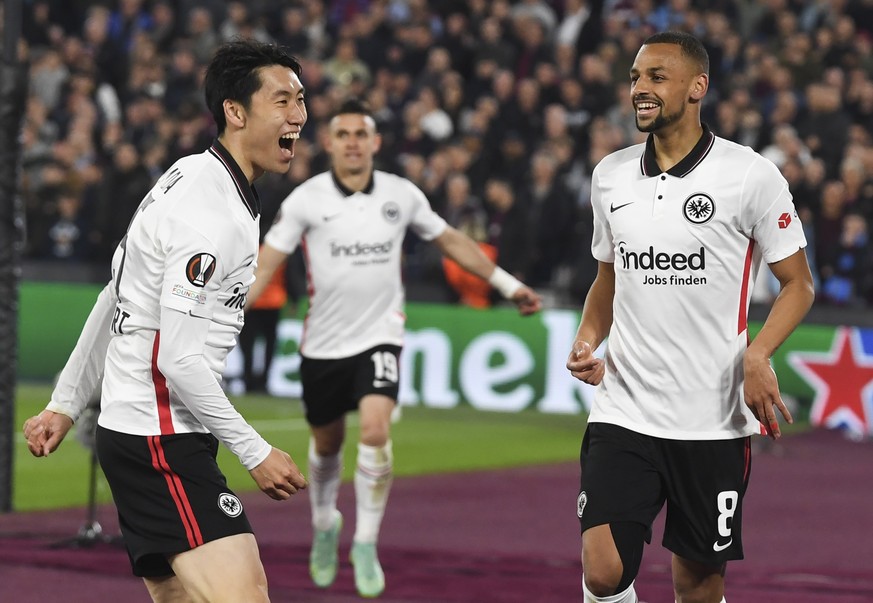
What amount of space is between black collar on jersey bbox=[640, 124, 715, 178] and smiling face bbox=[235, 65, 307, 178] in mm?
1485

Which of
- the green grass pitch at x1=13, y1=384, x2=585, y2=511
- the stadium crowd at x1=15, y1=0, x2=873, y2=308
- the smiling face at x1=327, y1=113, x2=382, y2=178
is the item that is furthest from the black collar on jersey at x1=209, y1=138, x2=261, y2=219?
the stadium crowd at x1=15, y1=0, x2=873, y2=308

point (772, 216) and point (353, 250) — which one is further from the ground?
point (772, 216)

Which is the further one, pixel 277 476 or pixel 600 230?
pixel 600 230

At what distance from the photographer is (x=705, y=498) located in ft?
18.8

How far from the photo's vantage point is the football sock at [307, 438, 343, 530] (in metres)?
8.70

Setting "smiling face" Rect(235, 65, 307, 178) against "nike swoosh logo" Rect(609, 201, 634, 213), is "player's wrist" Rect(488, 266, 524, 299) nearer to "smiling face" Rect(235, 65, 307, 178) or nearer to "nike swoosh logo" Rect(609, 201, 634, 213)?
"nike swoosh logo" Rect(609, 201, 634, 213)

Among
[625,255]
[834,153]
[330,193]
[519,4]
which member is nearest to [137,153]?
[519,4]

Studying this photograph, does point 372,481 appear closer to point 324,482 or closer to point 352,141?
point 324,482

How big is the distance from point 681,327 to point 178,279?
2.02m

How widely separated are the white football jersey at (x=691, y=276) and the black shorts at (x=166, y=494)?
1662 mm

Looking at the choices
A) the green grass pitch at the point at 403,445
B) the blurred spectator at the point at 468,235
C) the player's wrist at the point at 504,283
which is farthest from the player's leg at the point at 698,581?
the blurred spectator at the point at 468,235

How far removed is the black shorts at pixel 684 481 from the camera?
224 inches

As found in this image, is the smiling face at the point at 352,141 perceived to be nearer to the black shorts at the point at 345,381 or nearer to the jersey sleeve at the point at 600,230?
the black shorts at the point at 345,381

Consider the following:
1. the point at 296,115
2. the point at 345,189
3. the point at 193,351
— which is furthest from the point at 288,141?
the point at 345,189
